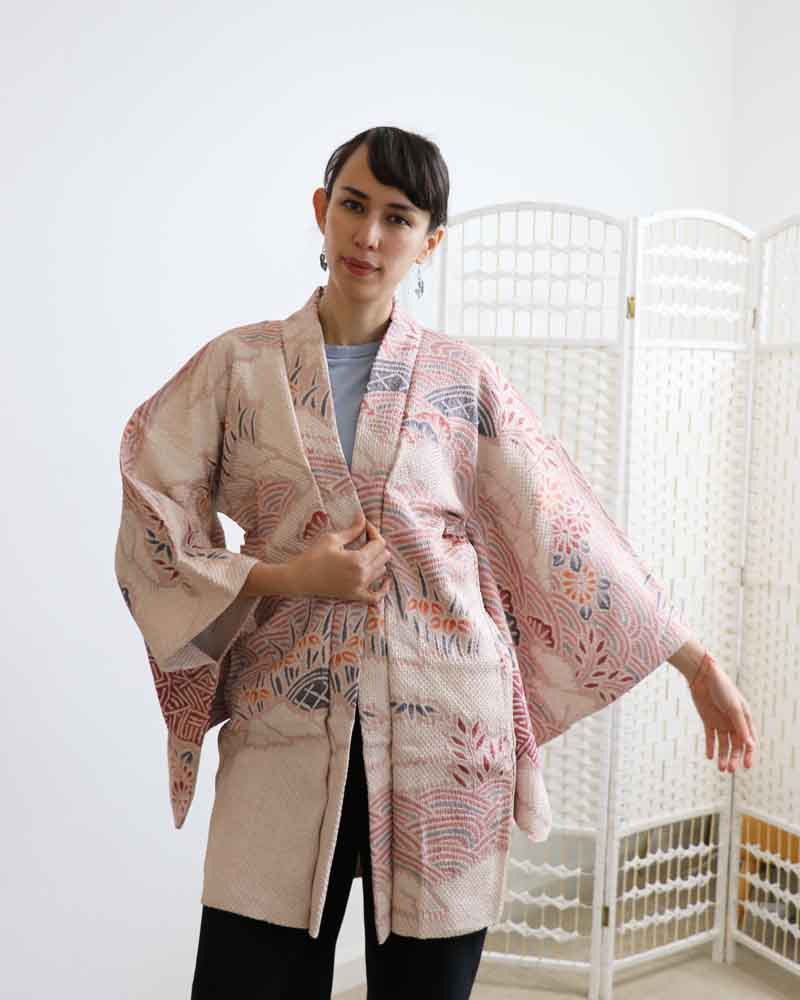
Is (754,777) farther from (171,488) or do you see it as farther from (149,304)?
(171,488)

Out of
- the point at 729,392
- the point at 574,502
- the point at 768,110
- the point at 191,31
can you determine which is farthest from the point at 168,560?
the point at 768,110

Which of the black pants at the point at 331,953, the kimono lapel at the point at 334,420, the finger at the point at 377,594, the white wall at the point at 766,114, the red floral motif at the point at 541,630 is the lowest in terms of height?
the black pants at the point at 331,953

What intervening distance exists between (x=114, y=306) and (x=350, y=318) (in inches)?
31.9

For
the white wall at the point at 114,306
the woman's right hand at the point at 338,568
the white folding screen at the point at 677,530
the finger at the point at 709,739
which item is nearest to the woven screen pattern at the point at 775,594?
the white folding screen at the point at 677,530

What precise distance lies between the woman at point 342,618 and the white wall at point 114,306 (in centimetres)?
69

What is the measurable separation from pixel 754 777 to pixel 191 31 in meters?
1.94

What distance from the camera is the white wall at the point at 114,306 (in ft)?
6.23

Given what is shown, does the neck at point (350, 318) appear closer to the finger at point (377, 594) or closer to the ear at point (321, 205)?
the ear at point (321, 205)

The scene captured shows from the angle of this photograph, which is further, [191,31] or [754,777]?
[754,777]

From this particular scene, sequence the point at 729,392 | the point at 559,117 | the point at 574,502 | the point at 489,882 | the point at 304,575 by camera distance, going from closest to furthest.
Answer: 1. the point at 304,575
2. the point at 489,882
3. the point at 574,502
4. the point at 729,392
5. the point at 559,117

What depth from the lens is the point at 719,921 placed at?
8.98 ft

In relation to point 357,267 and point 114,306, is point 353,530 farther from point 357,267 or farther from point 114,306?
point 114,306

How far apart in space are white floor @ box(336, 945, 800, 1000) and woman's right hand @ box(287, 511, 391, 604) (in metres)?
1.63

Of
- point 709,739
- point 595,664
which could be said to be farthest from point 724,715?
point 595,664
